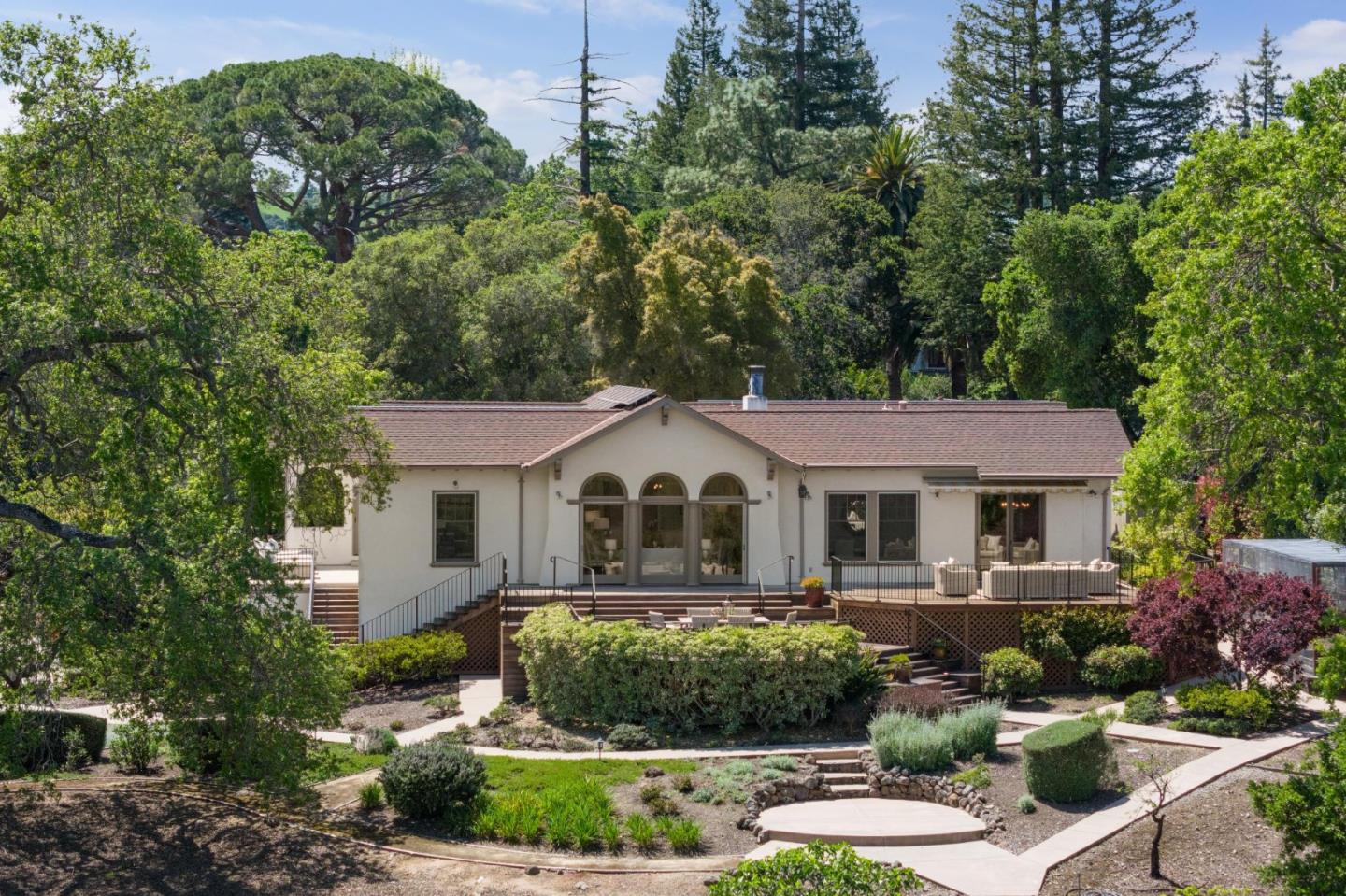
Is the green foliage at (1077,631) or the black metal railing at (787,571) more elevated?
the black metal railing at (787,571)

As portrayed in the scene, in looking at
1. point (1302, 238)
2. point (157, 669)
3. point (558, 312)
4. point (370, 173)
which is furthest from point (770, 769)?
point (370, 173)

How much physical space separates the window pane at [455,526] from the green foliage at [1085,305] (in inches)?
1002

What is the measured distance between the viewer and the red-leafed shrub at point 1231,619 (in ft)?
76.6

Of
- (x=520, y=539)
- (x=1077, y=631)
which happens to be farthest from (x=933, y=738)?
(x=520, y=539)

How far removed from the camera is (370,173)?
220ft

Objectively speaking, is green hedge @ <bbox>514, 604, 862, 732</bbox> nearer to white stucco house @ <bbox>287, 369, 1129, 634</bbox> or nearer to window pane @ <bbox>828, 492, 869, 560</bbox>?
white stucco house @ <bbox>287, 369, 1129, 634</bbox>

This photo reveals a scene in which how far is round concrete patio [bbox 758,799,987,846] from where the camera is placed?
62.3 feet

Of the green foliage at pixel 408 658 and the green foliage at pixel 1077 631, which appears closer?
the green foliage at pixel 1077 631

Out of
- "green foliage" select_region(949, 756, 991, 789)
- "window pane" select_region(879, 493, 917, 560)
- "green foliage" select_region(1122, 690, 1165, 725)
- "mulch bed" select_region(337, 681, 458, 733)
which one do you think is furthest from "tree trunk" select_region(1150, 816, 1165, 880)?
"window pane" select_region(879, 493, 917, 560)

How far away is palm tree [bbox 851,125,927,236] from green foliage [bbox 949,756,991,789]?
43.9m

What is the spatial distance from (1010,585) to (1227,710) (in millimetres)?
5497

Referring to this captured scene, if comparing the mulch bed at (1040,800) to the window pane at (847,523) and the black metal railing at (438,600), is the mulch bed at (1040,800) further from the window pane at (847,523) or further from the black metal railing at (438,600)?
the black metal railing at (438,600)

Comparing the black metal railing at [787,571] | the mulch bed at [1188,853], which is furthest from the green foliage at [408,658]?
the mulch bed at [1188,853]

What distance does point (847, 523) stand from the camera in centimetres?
3077
